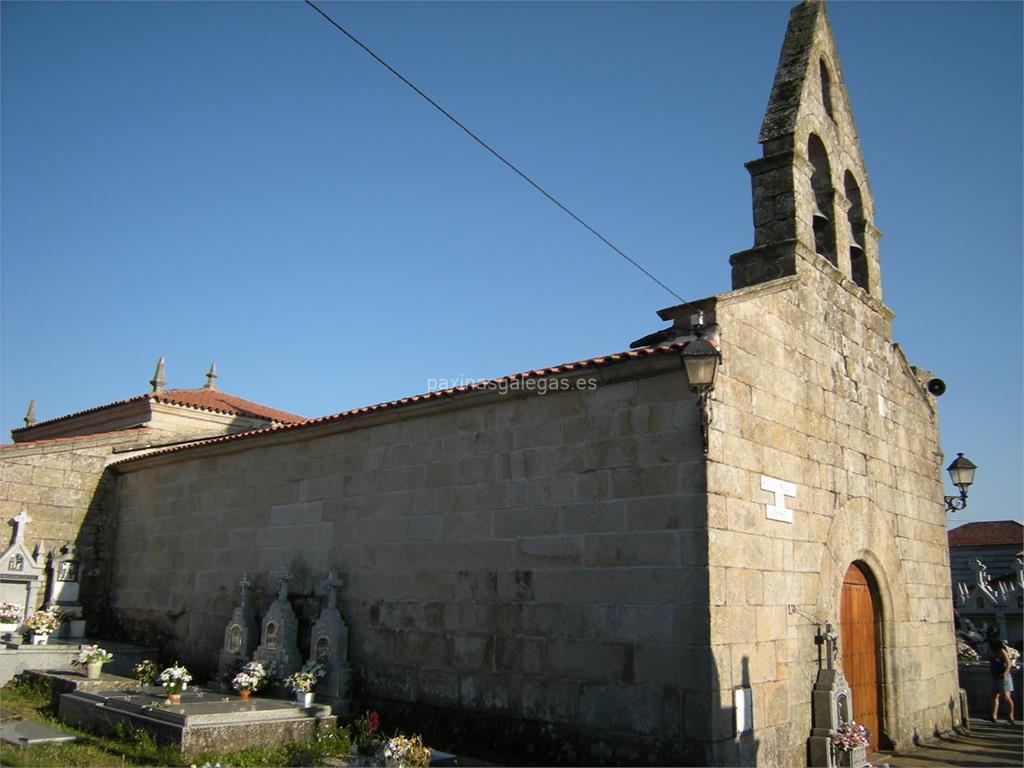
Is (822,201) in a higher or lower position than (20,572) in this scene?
higher

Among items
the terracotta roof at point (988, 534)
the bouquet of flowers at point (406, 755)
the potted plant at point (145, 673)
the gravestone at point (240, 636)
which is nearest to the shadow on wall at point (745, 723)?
the bouquet of flowers at point (406, 755)

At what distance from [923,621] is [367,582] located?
7791 mm

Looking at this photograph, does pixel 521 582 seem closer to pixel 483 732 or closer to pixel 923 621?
pixel 483 732

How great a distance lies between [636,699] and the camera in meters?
7.45

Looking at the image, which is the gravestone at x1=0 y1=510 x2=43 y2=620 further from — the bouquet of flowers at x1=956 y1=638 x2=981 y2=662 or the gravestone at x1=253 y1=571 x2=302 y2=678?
the bouquet of flowers at x1=956 y1=638 x2=981 y2=662

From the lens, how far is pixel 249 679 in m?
9.78

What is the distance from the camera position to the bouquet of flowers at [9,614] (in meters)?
13.3

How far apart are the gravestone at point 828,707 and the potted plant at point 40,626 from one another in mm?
11213

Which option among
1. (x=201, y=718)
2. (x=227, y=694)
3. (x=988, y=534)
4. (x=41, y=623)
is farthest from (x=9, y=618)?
(x=988, y=534)

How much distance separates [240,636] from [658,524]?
6476 millimetres

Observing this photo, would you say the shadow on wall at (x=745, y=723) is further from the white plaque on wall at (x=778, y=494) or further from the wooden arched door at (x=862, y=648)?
the wooden arched door at (x=862, y=648)

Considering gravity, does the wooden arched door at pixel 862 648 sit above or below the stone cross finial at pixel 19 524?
below

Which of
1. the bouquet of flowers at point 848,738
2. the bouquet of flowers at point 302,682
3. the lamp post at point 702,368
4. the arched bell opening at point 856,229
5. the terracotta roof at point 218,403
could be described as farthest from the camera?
the terracotta roof at point 218,403

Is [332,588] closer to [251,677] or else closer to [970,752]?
[251,677]
